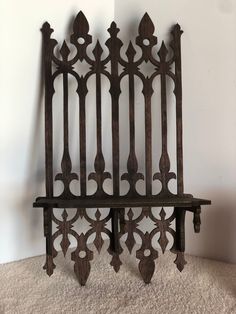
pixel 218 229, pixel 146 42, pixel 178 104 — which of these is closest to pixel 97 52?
pixel 146 42

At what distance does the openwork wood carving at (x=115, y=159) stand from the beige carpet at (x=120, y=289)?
43 mm

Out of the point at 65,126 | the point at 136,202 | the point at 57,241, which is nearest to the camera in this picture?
the point at 136,202

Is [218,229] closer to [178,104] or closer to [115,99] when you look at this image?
[178,104]

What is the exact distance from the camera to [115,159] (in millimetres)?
1023

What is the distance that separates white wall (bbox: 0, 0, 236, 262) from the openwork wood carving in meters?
0.06

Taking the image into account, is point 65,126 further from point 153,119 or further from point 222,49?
point 222,49

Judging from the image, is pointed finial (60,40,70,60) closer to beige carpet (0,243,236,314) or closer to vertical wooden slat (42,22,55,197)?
vertical wooden slat (42,22,55,197)

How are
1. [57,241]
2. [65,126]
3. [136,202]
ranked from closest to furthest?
[136,202]
[65,126]
[57,241]

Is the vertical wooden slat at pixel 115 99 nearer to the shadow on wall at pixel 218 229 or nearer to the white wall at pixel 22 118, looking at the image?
the white wall at pixel 22 118

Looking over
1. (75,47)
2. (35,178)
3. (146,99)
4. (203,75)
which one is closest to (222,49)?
(203,75)

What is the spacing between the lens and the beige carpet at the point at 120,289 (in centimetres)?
84

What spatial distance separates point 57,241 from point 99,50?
62 centimetres

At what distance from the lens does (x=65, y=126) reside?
102cm

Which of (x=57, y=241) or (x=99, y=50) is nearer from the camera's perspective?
(x=99, y=50)
